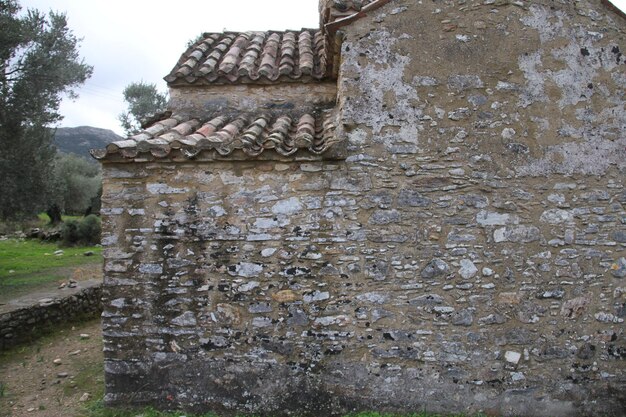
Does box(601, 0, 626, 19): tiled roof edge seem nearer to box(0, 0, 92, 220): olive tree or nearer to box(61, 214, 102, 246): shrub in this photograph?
box(0, 0, 92, 220): olive tree

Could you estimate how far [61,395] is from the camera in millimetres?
5707

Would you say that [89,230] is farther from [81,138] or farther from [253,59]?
[81,138]

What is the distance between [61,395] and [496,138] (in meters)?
5.74

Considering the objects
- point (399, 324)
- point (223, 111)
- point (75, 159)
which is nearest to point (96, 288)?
point (223, 111)

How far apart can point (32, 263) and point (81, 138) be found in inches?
2301

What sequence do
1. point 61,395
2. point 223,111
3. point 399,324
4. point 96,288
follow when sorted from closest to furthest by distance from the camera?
point 399,324 < point 61,395 < point 223,111 < point 96,288

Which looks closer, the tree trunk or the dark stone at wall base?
the dark stone at wall base

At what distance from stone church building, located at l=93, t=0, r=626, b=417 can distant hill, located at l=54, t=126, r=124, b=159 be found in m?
60.2

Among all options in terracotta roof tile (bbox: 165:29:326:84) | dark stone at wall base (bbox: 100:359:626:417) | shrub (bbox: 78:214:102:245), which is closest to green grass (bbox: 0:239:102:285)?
shrub (bbox: 78:214:102:245)

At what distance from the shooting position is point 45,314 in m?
8.30

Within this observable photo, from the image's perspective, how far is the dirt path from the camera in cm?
539

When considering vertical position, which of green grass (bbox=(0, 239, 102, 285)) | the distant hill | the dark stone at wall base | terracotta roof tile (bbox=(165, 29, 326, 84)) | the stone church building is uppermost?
the distant hill

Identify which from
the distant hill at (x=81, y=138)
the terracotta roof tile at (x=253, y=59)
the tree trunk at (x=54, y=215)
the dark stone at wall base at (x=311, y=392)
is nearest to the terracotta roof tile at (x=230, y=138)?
the terracotta roof tile at (x=253, y=59)

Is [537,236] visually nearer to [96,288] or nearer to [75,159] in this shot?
[96,288]
